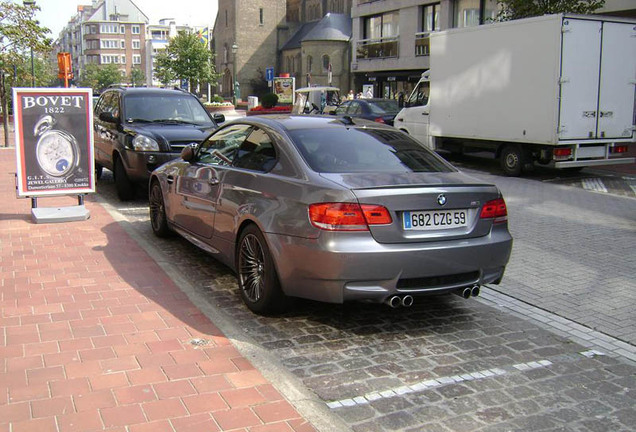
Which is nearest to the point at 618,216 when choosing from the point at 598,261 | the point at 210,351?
the point at 598,261

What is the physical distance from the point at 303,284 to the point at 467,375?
1.27 m

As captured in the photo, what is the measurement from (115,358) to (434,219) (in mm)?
2347

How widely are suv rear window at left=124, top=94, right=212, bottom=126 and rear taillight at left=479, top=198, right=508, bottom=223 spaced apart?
7259mm

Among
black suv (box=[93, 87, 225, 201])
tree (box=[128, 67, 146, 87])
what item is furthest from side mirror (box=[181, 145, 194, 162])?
tree (box=[128, 67, 146, 87])

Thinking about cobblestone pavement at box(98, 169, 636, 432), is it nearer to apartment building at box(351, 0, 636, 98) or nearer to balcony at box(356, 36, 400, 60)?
apartment building at box(351, 0, 636, 98)

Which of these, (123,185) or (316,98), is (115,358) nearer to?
(123,185)

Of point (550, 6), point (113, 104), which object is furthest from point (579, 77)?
point (113, 104)

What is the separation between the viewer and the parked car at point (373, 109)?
2198cm

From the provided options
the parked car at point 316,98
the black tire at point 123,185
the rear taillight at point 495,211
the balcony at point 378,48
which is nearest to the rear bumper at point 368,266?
the rear taillight at point 495,211

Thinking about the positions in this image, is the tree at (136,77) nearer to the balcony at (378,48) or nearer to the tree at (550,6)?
the balcony at (378,48)

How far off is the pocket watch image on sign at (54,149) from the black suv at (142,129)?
1342mm

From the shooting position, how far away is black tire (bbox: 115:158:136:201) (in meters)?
10.7

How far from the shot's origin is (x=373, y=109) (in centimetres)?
2245

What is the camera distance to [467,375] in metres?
4.17
